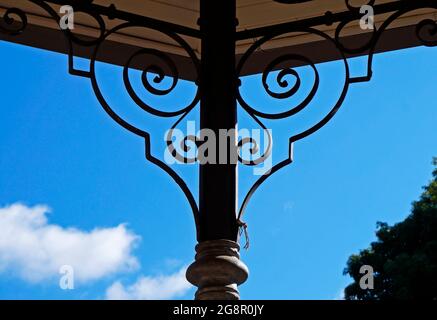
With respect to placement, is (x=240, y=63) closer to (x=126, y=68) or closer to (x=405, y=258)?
(x=126, y=68)

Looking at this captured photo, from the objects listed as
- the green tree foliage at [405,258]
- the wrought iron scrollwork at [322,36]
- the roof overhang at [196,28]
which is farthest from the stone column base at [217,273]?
the green tree foliage at [405,258]

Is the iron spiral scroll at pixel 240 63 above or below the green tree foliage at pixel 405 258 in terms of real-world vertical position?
below

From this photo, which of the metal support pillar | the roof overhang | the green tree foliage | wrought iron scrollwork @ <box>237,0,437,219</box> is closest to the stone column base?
the metal support pillar

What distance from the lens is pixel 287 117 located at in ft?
10.1

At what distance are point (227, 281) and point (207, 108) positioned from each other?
23.3 inches

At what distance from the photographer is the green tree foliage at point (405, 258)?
685 inches

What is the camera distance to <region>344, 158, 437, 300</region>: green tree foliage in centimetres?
1741

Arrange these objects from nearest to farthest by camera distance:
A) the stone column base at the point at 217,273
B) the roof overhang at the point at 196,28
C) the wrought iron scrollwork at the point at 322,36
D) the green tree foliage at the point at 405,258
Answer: the stone column base at the point at 217,273 < the wrought iron scrollwork at the point at 322,36 < the roof overhang at the point at 196,28 < the green tree foliage at the point at 405,258

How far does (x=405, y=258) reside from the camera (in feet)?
59.2

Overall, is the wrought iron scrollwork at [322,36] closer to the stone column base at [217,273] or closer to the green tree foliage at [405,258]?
the stone column base at [217,273]

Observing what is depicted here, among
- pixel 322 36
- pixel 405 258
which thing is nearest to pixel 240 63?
pixel 322 36

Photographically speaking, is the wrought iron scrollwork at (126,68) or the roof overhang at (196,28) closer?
the wrought iron scrollwork at (126,68)
